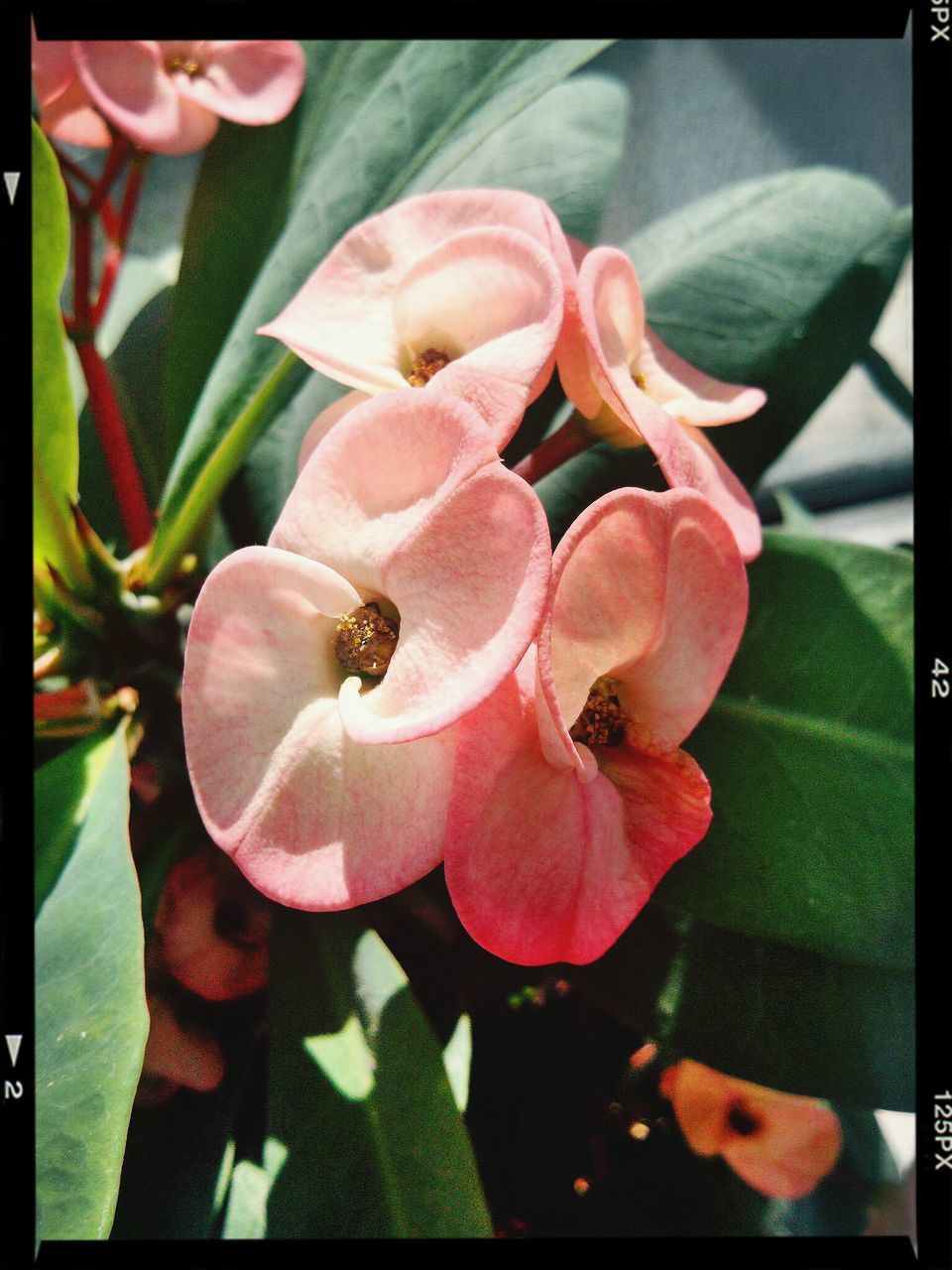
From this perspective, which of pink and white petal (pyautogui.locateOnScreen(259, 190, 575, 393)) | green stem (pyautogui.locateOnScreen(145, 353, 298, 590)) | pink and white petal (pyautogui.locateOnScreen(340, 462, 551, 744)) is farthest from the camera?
green stem (pyautogui.locateOnScreen(145, 353, 298, 590))

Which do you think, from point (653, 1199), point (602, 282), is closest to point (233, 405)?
point (602, 282)

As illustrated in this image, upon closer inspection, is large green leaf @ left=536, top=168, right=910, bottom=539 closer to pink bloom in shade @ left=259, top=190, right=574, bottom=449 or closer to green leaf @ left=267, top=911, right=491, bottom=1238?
pink bloom in shade @ left=259, top=190, right=574, bottom=449

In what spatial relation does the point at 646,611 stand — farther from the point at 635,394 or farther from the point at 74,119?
the point at 74,119

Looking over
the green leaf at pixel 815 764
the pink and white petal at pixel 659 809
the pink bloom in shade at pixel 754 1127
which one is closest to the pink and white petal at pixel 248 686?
the pink and white petal at pixel 659 809

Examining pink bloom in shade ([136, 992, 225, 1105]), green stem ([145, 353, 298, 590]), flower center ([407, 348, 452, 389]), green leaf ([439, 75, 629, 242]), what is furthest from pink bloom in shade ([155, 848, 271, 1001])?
green leaf ([439, 75, 629, 242])

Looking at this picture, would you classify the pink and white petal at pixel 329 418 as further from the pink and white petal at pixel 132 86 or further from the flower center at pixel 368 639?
the pink and white petal at pixel 132 86

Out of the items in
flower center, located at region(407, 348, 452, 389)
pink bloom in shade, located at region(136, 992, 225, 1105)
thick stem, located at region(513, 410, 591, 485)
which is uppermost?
flower center, located at region(407, 348, 452, 389)

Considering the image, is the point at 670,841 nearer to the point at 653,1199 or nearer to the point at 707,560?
the point at 707,560
